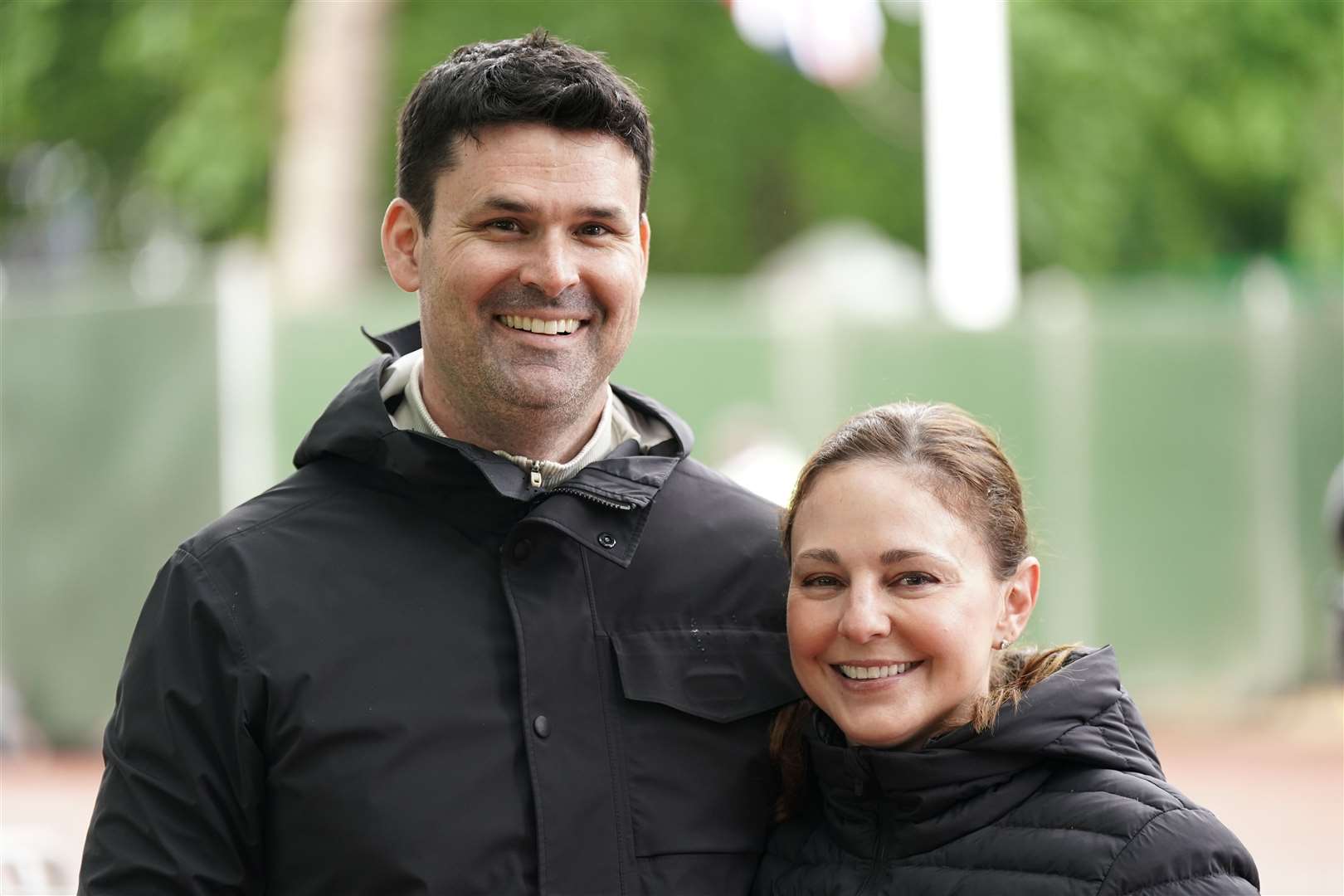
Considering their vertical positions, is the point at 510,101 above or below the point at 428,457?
above

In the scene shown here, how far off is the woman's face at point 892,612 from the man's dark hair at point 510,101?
0.62 m

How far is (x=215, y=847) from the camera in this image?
259 cm

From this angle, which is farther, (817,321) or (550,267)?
(817,321)

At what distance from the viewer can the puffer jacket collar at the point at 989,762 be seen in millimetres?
2635

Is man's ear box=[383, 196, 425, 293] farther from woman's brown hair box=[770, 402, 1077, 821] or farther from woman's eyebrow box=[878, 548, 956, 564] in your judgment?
woman's eyebrow box=[878, 548, 956, 564]

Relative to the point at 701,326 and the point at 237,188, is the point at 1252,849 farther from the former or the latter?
the point at 237,188

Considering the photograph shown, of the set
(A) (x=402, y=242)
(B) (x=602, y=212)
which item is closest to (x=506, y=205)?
(B) (x=602, y=212)

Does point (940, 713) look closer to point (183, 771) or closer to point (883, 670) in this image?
point (883, 670)

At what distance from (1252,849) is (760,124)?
12919 millimetres

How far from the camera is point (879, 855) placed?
2.71m

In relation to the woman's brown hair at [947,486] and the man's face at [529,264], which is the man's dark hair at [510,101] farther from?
the woman's brown hair at [947,486]

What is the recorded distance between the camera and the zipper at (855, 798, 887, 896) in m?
2.68

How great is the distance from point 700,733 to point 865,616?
0.35m

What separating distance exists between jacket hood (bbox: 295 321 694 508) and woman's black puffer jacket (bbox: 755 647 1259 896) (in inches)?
18.5
